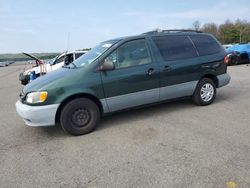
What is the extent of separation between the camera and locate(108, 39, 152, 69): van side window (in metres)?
4.74

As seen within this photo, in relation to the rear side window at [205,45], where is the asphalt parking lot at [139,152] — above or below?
below

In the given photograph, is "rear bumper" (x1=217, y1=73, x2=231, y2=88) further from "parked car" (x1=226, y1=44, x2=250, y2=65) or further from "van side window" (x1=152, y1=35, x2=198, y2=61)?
"parked car" (x1=226, y1=44, x2=250, y2=65)

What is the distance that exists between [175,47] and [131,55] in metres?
1.15

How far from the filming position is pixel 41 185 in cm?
293

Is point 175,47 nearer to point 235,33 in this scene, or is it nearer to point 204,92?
point 204,92

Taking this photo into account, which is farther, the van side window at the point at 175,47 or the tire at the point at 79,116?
the van side window at the point at 175,47

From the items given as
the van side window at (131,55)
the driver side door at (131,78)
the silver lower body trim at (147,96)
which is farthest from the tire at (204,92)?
the van side window at (131,55)

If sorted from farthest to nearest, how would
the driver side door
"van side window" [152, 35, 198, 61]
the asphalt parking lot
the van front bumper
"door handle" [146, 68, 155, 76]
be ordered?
1. "van side window" [152, 35, 198, 61]
2. "door handle" [146, 68, 155, 76]
3. the driver side door
4. the van front bumper
5. the asphalt parking lot

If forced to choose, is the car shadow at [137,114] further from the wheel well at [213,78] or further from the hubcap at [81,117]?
the wheel well at [213,78]

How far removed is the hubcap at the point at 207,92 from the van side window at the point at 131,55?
1.65 meters

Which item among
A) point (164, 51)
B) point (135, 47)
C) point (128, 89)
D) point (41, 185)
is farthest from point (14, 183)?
point (164, 51)

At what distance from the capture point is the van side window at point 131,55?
4743 millimetres

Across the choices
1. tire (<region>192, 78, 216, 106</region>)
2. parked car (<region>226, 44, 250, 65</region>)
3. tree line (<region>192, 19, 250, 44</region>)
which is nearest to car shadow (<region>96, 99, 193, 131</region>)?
tire (<region>192, 78, 216, 106</region>)

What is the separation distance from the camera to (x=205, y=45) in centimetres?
586
